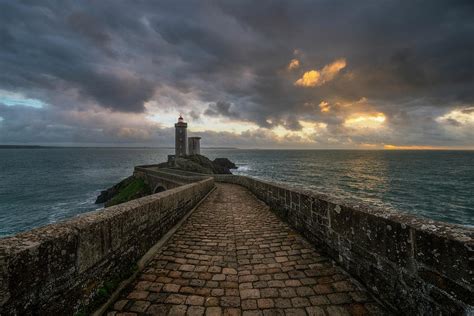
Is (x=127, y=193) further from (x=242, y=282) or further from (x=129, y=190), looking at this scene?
(x=242, y=282)

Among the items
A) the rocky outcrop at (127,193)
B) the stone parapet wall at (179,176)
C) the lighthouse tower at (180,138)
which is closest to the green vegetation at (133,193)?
the rocky outcrop at (127,193)

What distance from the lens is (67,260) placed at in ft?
7.54

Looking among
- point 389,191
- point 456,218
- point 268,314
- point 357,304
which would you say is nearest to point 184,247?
point 268,314

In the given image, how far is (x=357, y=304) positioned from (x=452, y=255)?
122 centimetres

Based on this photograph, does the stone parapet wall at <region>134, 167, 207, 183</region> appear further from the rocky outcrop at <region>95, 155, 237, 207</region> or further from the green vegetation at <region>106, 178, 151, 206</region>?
the rocky outcrop at <region>95, 155, 237, 207</region>

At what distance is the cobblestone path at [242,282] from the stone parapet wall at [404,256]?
26 cm

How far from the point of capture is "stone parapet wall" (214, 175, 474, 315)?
1.97 metres

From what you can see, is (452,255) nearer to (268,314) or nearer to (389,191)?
(268,314)

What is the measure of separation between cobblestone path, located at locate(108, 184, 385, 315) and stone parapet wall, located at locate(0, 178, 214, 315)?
418mm

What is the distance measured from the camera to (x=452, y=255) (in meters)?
2.01

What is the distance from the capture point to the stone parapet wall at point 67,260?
1807 mm

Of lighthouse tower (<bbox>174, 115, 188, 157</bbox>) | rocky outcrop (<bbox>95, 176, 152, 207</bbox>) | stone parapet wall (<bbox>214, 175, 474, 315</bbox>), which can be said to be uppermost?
lighthouse tower (<bbox>174, 115, 188, 157</bbox>)

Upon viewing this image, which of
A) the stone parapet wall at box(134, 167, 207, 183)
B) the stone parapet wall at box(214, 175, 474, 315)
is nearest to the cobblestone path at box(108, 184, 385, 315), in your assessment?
the stone parapet wall at box(214, 175, 474, 315)

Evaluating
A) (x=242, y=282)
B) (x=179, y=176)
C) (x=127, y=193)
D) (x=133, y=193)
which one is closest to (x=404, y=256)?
(x=242, y=282)
